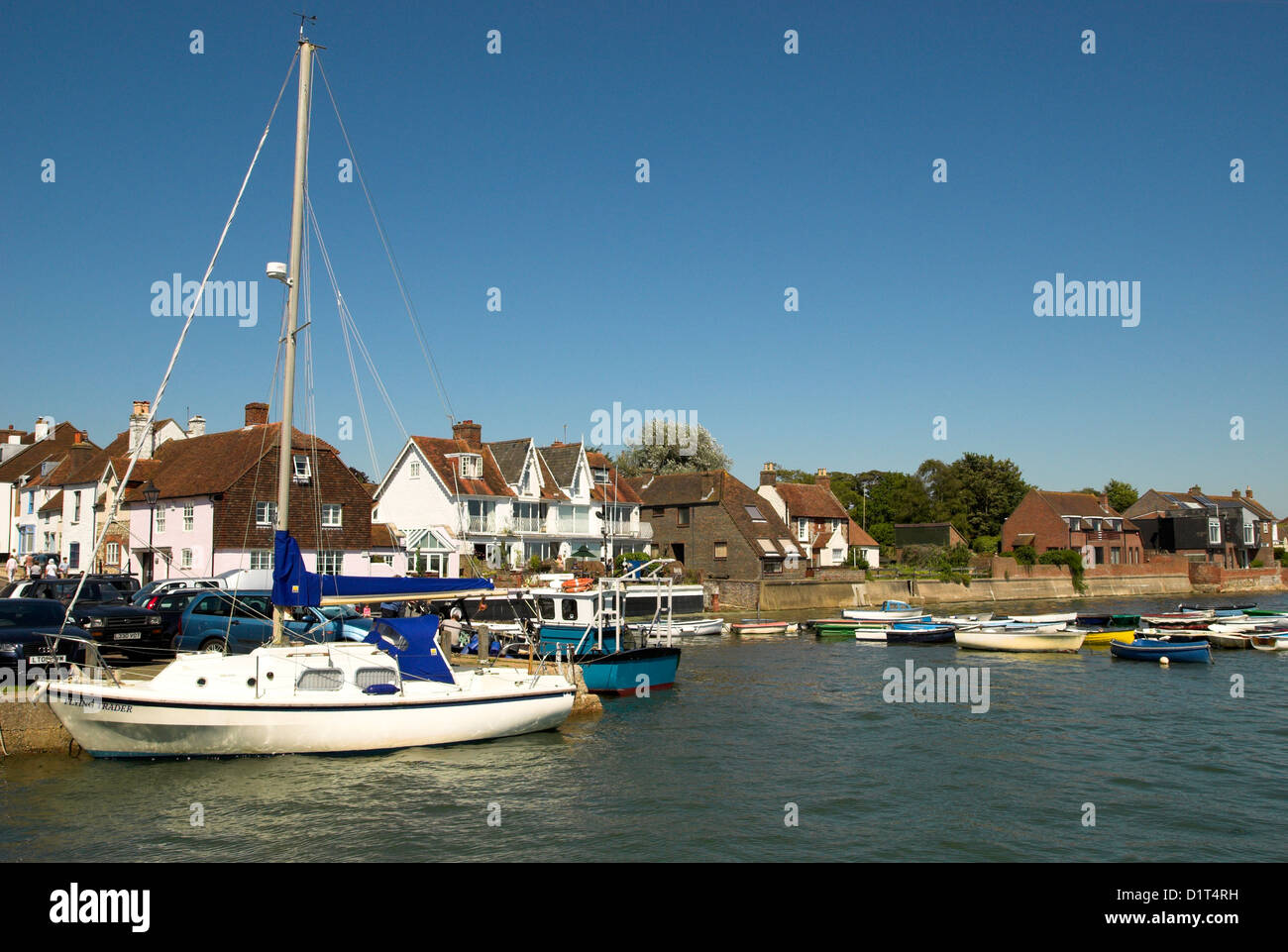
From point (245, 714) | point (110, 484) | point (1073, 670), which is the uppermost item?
point (110, 484)

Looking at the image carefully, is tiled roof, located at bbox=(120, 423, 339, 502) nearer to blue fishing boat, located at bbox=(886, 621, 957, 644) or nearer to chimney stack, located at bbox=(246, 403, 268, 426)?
chimney stack, located at bbox=(246, 403, 268, 426)

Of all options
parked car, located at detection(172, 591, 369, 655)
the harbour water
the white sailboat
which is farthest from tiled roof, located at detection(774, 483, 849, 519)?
the white sailboat

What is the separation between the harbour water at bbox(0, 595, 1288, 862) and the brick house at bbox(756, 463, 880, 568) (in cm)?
5318

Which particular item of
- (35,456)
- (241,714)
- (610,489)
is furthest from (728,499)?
(241,714)

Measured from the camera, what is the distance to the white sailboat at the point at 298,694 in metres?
17.2

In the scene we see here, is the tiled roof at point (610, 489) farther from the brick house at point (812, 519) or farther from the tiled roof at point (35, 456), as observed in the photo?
the tiled roof at point (35, 456)

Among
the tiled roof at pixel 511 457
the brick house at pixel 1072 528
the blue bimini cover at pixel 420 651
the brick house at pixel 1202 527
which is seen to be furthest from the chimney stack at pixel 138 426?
the brick house at pixel 1202 527

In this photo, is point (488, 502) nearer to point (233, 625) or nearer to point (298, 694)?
point (233, 625)

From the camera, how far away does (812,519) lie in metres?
80.4
